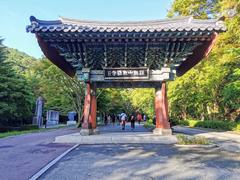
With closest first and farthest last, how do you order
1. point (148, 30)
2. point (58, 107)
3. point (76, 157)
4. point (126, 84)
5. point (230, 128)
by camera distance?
1. point (76, 157)
2. point (148, 30)
3. point (126, 84)
4. point (230, 128)
5. point (58, 107)

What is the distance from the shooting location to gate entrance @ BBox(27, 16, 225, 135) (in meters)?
10.7

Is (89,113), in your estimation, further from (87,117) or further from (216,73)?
(216,73)

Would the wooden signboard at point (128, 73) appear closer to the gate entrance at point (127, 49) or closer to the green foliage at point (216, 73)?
the gate entrance at point (127, 49)

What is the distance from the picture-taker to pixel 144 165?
674cm

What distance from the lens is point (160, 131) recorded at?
1312 cm

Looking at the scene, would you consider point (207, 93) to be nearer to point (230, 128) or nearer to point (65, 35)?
point (230, 128)

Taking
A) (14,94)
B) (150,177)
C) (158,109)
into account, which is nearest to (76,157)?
(150,177)

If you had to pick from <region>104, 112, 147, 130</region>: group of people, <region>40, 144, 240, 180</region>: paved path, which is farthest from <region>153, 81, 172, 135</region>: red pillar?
<region>104, 112, 147, 130</region>: group of people

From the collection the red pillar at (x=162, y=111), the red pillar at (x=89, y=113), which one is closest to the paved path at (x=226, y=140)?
the red pillar at (x=162, y=111)

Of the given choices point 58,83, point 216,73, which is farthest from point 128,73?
point 58,83

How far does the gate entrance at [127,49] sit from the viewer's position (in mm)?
10680

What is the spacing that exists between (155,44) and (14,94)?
18.0 m

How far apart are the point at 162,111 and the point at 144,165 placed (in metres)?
6.50

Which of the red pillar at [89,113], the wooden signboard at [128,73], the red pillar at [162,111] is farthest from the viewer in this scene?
the wooden signboard at [128,73]
